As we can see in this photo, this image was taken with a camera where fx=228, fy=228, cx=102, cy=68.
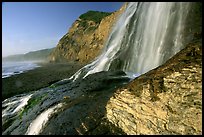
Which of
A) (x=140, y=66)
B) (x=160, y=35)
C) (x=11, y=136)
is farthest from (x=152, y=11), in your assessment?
(x=11, y=136)

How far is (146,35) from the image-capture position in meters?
16.5

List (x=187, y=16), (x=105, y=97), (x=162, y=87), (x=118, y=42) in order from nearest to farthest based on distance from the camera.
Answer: (x=162, y=87)
(x=105, y=97)
(x=187, y=16)
(x=118, y=42)

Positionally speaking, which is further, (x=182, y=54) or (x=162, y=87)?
(x=182, y=54)

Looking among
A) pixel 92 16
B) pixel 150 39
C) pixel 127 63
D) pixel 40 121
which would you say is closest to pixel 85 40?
pixel 92 16

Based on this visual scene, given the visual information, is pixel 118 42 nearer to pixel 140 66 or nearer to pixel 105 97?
pixel 140 66

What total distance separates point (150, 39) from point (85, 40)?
32.1 m

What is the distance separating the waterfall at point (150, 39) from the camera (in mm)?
13672

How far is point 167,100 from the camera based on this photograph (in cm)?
514

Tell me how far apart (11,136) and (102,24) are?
36.4 m

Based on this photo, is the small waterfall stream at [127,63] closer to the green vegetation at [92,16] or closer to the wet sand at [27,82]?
the wet sand at [27,82]

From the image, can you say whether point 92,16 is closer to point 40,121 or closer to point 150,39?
point 150,39

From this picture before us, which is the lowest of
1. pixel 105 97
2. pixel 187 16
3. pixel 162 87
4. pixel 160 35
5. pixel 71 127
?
pixel 71 127

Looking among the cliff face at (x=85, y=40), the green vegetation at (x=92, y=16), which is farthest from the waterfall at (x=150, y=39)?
the green vegetation at (x=92, y=16)

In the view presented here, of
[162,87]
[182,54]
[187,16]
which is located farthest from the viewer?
[187,16]
